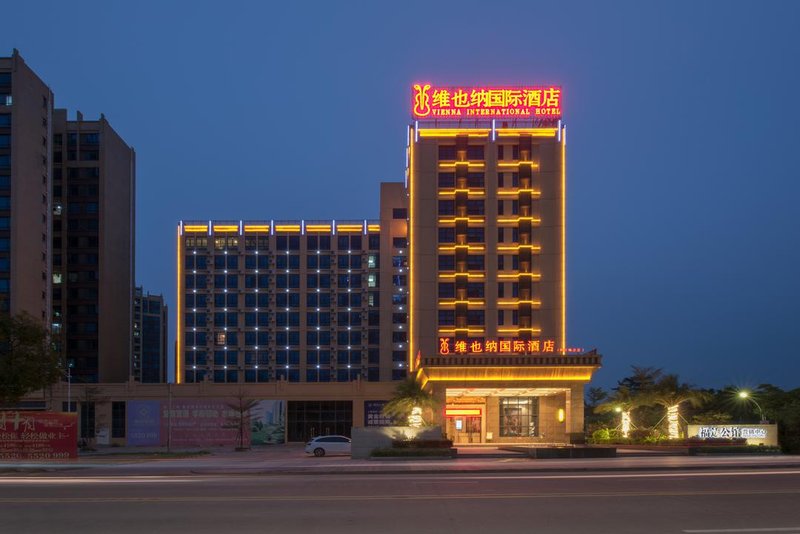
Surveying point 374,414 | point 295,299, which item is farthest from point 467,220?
point 295,299

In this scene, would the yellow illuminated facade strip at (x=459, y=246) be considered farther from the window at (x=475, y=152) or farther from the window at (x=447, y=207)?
the window at (x=475, y=152)

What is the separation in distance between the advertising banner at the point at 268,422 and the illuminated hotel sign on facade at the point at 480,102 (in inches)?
1327

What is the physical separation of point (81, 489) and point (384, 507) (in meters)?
12.3

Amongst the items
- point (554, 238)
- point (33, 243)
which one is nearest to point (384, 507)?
point (554, 238)

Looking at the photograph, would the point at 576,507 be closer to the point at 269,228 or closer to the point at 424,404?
the point at 424,404

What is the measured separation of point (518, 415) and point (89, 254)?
74.8m

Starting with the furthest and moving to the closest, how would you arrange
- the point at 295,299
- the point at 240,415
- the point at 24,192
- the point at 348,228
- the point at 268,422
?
the point at 348,228
the point at 295,299
the point at 24,192
the point at 268,422
the point at 240,415

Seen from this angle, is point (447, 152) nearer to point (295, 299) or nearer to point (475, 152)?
point (475, 152)

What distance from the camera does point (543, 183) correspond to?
85562 millimetres

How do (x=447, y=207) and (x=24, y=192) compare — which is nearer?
(x=447, y=207)

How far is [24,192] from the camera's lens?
11219 cm

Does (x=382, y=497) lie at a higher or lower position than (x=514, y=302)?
lower

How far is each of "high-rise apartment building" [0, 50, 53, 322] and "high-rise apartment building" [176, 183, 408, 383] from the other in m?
25.0

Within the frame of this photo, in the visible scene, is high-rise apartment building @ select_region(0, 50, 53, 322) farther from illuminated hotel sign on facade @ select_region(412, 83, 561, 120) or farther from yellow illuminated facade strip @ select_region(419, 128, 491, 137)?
yellow illuminated facade strip @ select_region(419, 128, 491, 137)
